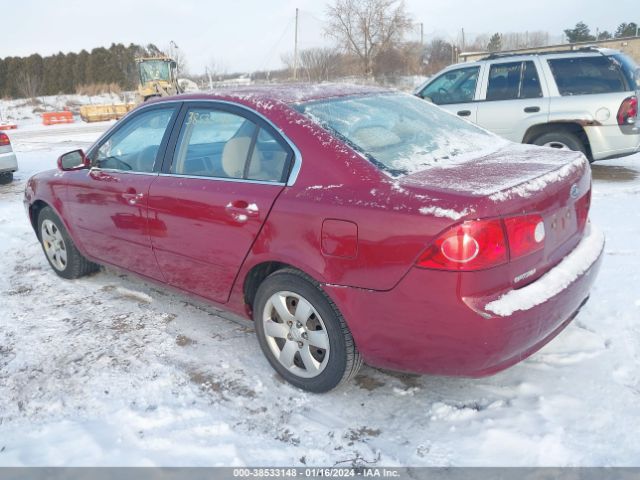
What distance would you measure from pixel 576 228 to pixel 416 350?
1140mm

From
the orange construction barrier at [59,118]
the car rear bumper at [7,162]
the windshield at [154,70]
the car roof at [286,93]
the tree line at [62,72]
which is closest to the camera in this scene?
the car roof at [286,93]

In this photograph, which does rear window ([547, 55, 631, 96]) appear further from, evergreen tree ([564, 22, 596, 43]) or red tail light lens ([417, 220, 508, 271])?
evergreen tree ([564, 22, 596, 43])

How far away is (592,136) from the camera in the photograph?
6891 mm

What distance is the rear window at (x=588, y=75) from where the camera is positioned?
22.2ft

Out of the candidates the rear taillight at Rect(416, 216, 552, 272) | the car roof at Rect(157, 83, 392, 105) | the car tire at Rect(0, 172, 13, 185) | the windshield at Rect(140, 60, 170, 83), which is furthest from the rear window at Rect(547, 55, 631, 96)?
the windshield at Rect(140, 60, 170, 83)

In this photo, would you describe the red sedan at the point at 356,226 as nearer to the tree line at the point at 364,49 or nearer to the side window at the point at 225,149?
the side window at the point at 225,149

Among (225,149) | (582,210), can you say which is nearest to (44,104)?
(225,149)

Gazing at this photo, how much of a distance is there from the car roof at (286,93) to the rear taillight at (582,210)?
1425mm

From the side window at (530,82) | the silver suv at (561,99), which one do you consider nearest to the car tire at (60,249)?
the silver suv at (561,99)

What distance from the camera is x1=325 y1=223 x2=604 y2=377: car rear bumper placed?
216 cm

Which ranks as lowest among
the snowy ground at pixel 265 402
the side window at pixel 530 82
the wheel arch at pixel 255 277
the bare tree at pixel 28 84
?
the snowy ground at pixel 265 402

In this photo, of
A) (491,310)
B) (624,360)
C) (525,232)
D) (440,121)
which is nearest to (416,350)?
(491,310)

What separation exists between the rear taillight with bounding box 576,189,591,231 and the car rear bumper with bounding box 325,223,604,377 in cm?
34

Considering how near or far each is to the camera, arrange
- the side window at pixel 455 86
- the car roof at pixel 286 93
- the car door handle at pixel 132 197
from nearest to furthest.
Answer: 1. the car roof at pixel 286 93
2. the car door handle at pixel 132 197
3. the side window at pixel 455 86
